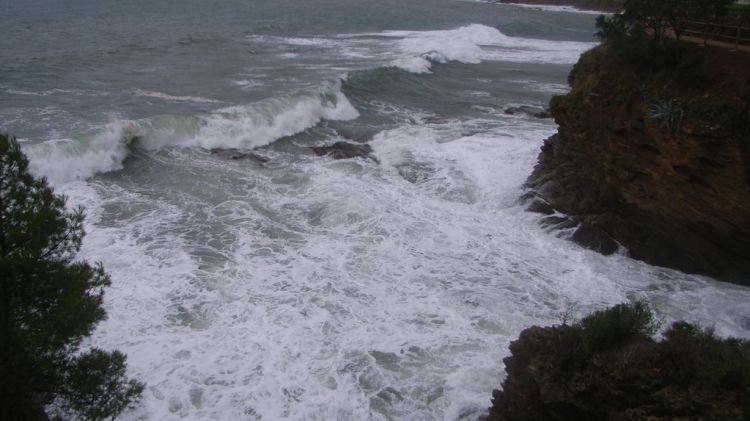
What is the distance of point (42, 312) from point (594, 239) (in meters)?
12.4

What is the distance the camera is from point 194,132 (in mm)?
22156

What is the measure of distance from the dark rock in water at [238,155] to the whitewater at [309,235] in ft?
0.64

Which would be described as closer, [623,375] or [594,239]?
[623,375]

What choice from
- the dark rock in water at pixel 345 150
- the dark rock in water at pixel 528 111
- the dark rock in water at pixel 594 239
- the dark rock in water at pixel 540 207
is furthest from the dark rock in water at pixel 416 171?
the dark rock in water at pixel 528 111

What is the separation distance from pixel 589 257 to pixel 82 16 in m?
50.7

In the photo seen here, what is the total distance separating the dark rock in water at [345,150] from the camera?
2038 cm

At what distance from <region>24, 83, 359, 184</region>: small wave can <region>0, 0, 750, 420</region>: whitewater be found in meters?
0.08

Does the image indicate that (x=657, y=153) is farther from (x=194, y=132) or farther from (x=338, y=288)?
(x=194, y=132)

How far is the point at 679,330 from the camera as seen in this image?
294 inches

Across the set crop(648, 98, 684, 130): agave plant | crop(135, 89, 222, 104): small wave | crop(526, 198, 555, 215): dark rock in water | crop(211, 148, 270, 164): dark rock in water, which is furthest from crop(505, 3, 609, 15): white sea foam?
crop(648, 98, 684, 130): agave plant

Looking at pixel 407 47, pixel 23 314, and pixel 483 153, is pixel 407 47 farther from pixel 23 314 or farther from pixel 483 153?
pixel 23 314

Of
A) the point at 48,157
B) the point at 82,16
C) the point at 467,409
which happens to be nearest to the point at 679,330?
the point at 467,409

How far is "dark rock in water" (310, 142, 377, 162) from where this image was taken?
66.8ft

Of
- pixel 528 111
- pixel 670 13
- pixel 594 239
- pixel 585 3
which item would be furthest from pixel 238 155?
pixel 585 3
